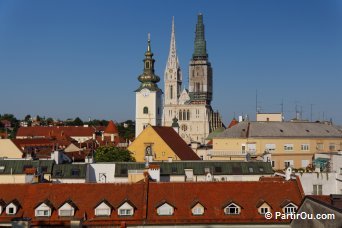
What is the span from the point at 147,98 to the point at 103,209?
6701 cm

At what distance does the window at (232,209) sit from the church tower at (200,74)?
513 ft

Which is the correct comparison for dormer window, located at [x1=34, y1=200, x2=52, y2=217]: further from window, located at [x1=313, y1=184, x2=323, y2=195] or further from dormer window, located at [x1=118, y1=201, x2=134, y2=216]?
window, located at [x1=313, y1=184, x2=323, y2=195]

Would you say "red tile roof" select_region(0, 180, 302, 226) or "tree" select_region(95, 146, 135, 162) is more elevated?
"tree" select_region(95, 146, 135, 162)

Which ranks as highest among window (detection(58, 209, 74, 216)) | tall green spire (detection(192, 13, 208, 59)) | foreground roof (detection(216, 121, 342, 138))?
tall green spire (detection(192, 13, 208, 59))

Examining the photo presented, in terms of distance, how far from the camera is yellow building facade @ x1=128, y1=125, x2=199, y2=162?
6081cm

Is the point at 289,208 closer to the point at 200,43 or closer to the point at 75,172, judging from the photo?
the point at 75,172

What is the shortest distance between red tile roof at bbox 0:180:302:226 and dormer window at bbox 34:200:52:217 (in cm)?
24

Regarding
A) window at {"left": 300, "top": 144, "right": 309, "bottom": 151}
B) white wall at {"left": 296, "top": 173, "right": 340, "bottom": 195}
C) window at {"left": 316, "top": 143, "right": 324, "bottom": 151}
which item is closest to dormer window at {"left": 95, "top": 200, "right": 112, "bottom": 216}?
white wall at {"left": 296, "top": 173, "right": 340, "bottom": 195}

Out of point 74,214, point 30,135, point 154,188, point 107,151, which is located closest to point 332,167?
point 154,188

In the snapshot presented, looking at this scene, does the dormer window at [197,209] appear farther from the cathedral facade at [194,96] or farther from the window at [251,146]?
the cathedral facade at [194,96]

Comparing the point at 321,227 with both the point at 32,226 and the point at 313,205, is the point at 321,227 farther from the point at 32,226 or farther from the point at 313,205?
the point at 32,226

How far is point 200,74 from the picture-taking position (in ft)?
623

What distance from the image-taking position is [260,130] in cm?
6450

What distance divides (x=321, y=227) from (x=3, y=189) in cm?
1690
